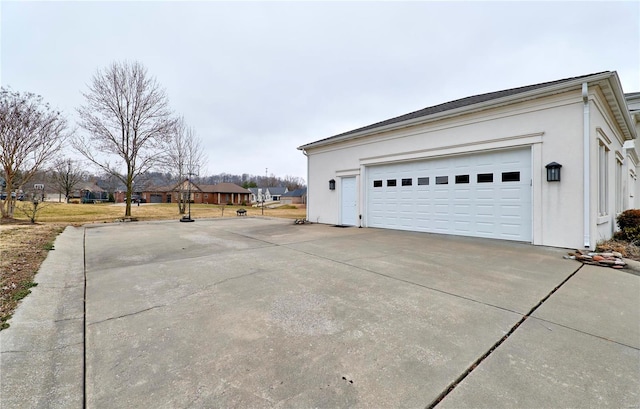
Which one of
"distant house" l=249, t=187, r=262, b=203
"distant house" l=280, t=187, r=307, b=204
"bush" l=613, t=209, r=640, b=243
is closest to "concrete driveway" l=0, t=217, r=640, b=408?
"bush" l=613, t=209, r=640, b=243

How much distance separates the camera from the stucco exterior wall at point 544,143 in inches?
237

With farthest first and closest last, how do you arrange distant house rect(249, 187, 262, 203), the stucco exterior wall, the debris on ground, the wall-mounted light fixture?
distant house rect(249, 187, 262, 203) < the wall-mounted light fixture < the stucco exterior wall < the debris on ground

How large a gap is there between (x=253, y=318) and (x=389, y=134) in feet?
27.4

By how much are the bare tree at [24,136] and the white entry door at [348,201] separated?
13.3 m

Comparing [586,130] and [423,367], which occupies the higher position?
[586,130]


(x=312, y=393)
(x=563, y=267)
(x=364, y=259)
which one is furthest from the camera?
(x=364, y=259)

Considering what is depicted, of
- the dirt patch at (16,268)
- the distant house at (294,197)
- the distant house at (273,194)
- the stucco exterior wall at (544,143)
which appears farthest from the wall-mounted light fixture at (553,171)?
the distant house at (273,194)

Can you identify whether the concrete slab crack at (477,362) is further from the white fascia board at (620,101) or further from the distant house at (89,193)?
the distant house at (89,193)

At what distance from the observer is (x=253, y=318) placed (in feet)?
8.79

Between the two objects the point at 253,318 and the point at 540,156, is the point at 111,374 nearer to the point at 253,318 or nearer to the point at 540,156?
the point at 253,318

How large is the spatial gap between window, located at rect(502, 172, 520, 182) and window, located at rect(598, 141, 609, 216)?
1.82 m

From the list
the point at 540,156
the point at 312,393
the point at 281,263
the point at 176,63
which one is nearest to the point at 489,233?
the point at 540,156

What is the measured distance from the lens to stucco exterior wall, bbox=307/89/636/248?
19.7 ft

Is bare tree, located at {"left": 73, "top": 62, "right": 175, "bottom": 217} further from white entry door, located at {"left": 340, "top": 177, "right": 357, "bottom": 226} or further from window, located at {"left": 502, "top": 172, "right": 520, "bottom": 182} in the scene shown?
window, located at {"left": 502, "top": 172, "right": 520, "bottom": 182}
